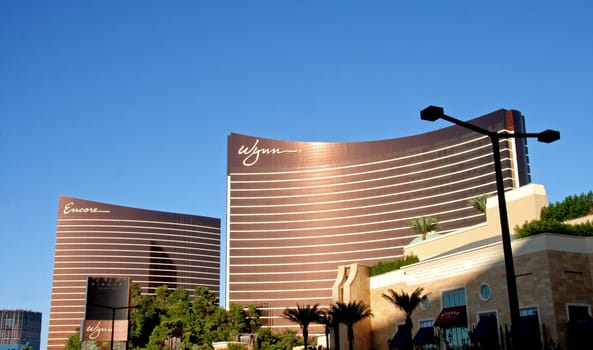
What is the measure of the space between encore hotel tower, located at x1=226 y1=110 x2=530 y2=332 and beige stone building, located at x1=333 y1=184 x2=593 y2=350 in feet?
243

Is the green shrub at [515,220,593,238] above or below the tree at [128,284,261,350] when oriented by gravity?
above

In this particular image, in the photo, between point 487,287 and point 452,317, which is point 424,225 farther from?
point 487,287

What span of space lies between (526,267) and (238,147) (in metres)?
138

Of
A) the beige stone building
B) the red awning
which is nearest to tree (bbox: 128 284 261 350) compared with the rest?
the beige stone building

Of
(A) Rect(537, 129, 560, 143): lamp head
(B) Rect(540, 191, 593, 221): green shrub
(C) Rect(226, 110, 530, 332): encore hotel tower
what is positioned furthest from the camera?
(C) Rect(226, 110, 530, 332): encore hotel tower

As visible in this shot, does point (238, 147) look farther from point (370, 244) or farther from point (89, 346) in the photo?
point (89, 346)

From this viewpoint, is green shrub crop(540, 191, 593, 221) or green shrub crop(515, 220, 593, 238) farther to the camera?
green shrub crop(540, 191, 593, 221)

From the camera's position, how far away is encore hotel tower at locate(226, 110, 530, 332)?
14638 cm

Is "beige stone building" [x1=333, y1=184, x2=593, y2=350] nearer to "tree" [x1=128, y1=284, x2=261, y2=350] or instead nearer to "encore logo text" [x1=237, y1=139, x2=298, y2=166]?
"tree" [x1=128, y1=284, x2=261, y2=350]

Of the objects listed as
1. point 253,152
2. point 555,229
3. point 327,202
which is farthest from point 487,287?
point 253,152

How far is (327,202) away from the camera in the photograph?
16850 cm

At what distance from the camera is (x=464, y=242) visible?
230ft

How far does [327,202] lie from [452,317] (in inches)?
4494

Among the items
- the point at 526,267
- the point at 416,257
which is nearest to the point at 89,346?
the point at 416,257
